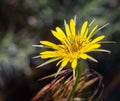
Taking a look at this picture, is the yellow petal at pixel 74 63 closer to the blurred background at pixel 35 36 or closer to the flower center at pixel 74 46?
the flower center at pixel 74 46

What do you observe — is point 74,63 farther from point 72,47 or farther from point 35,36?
point 35,36

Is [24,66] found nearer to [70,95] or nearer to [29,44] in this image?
[29,44]

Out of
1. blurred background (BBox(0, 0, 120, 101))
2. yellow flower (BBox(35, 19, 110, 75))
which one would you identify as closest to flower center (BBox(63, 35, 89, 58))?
yellow flower (BBox(35, 19, 110, 75))

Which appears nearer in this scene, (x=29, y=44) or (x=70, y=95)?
(x=70, y=95)

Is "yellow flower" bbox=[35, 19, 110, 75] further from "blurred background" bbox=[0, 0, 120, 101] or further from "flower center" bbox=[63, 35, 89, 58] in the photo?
"blurred background" bbox=[0, 0, 120, 101]

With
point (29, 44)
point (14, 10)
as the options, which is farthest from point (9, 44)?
point (14, 10)

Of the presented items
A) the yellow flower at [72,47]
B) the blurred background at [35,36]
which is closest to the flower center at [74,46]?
the yellow flower at [72,47]

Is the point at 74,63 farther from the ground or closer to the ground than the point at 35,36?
closer to the ground

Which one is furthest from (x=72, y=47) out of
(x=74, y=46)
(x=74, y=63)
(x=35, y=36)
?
(x=35, y=36)
